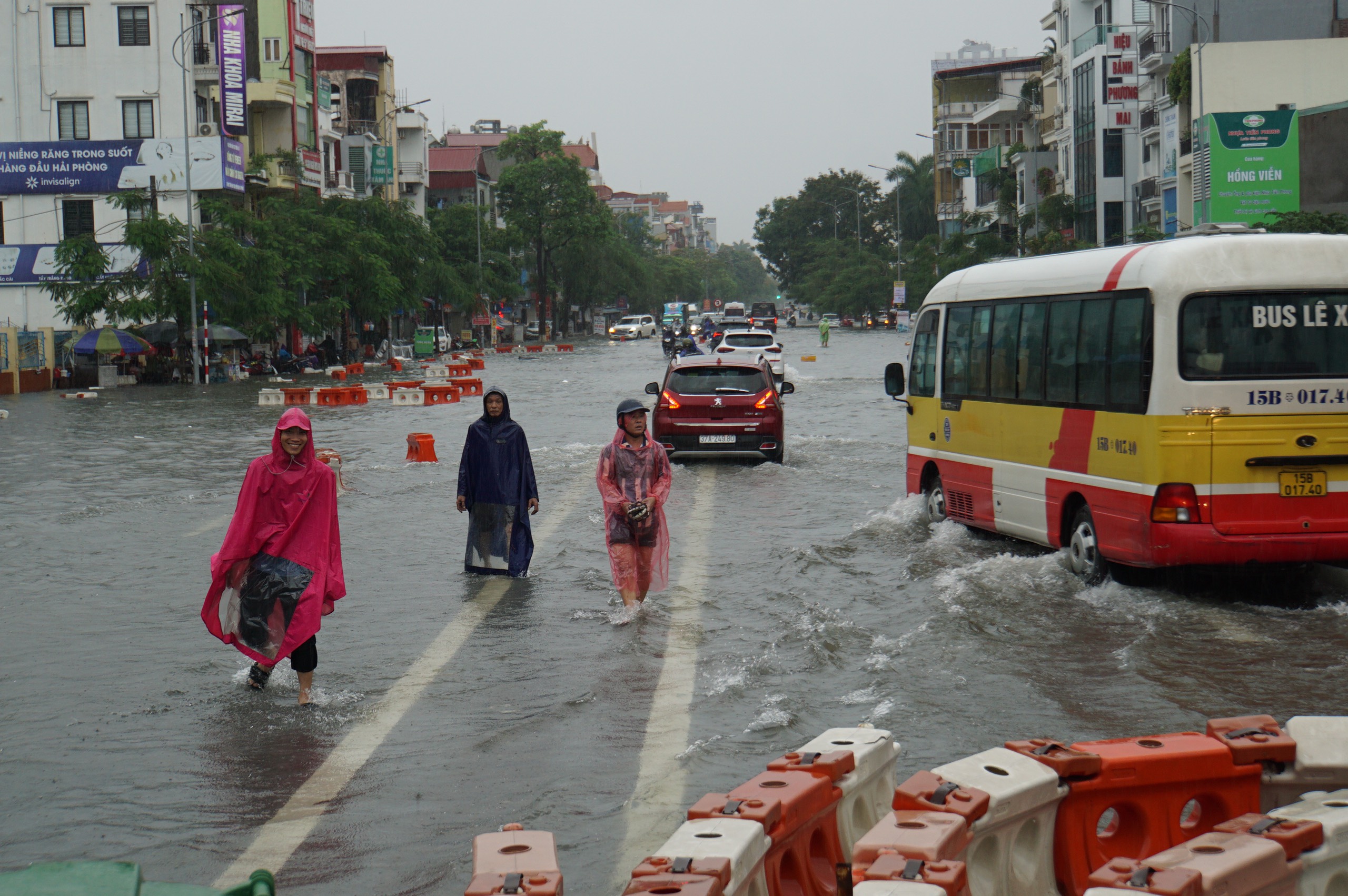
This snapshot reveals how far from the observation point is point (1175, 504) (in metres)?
9.64

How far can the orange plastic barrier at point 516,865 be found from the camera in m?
3.75

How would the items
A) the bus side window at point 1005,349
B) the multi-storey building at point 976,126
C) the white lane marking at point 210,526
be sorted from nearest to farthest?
the bus side window at point 1005,349 < the white lane marking at point 210,526 < the multi-storey building at point 976,126

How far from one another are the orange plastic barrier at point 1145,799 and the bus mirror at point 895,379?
970cm

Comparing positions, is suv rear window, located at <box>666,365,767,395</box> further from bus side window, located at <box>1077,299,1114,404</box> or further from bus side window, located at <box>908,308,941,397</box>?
bus side window, located at <box>1077,299,1114,404</box>

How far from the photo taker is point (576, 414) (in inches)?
1222

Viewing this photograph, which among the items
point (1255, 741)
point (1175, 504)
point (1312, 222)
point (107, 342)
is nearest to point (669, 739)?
point (1255, 741)

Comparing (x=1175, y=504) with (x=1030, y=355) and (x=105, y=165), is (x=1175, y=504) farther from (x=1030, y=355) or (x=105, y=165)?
(x=105, y=165)

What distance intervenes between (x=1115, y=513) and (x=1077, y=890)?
564 cm

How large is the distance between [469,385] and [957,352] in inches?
1038

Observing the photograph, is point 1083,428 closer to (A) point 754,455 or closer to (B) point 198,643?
(B) point 198,643

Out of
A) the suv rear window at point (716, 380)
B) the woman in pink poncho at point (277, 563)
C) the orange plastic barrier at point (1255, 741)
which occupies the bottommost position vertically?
the orange plastic barrier at point (1255, 741)

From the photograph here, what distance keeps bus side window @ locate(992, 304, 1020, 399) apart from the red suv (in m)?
7.83

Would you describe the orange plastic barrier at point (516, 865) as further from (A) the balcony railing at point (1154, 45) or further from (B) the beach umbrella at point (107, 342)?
(A) the balcony railing at point (1154, 45)

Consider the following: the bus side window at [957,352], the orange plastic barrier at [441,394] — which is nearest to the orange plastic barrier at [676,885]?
the bus side window at [957,352]
